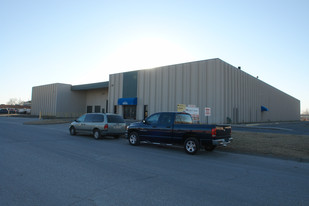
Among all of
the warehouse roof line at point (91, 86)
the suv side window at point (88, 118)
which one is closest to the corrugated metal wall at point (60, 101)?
the warehouse roof line at point (91, 86)

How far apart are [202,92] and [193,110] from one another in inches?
544

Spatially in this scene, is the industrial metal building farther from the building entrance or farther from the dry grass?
the dry grass

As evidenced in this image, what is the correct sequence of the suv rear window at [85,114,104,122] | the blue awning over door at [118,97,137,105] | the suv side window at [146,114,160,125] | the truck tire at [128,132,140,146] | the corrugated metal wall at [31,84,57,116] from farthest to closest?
the corrugated metal wall at [31,84,57,116], the blue awning over door at [118,97,137,105], the suv rear window at [85,114,104,122], the truck tire at [128,132,140,146], the suv side window at [146,114,160,125]

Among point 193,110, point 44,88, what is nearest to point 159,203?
point 193,110

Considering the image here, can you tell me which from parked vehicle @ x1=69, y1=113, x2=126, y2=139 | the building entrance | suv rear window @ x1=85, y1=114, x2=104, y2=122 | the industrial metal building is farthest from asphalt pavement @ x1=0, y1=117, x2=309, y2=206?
the building entrance

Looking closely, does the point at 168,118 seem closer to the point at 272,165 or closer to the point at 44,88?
the point at 272,165

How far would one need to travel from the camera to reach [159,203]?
386 cm

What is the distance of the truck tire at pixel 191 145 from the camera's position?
357 inches

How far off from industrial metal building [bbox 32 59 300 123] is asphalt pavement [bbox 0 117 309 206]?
318 inches

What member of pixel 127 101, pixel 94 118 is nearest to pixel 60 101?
pixel 127 101

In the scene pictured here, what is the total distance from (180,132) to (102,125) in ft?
18.9

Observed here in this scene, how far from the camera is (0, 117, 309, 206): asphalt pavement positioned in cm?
405

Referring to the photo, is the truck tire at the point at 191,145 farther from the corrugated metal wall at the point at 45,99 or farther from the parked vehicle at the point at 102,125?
the corrugated metal wall at the point at 45,99

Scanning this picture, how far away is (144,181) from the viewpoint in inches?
203
